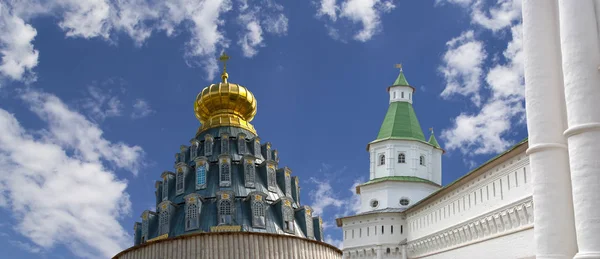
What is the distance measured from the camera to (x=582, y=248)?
32.2 feet

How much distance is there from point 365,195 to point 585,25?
69.3 ft

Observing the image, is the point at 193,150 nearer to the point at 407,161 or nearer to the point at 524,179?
the point at 407,161

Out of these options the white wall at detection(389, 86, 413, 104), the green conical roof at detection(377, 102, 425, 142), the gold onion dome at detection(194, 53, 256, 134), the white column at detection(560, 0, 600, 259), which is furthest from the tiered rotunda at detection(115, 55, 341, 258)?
the white column at detection(560, 0, 600, 259)

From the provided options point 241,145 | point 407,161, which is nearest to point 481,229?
point 407,161

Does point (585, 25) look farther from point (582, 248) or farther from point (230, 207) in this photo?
point (230, 207)

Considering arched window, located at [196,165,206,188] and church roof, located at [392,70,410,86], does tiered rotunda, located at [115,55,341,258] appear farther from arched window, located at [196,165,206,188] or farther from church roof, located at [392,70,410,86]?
church roof, located at [392,70,410,86]

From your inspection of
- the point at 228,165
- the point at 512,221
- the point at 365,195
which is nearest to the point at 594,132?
the point at 512,221

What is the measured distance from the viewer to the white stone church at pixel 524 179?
33.5ft

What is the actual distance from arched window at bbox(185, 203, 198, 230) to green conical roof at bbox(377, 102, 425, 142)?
9607mm

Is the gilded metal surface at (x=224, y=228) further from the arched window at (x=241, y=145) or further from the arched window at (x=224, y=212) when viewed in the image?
the arched window at (x=241, y=145)

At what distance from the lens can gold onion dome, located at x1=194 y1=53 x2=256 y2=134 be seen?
99.3ft

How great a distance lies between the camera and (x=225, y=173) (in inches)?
1069

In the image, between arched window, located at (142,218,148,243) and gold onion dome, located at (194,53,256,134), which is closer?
arched window, located at (142,218,148,243)

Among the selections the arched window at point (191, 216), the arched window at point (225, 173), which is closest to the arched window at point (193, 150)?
the arched window at point (225, 173)
